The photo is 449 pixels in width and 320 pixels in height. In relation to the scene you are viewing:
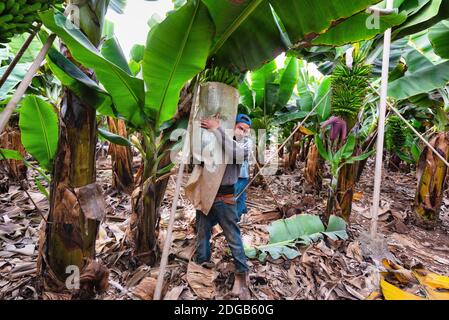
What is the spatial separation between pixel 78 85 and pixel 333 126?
5.08 feet

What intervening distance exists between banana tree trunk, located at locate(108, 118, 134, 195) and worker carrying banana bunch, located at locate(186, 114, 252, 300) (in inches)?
48.9

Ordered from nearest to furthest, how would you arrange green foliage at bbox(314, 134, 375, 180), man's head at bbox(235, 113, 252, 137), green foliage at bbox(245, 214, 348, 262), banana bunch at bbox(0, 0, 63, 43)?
banana bunch at bbox(0, 0, 63, 43) < man's head at bbox(235, 113, 252, 137) < green foliage at bbox(245, 214, 348, 262) < green foliage at bbox(314, 134, 375, 180)

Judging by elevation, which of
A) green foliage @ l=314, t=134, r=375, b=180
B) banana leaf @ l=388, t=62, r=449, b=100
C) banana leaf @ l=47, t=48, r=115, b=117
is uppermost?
banana leaf @ l=388, t=62, r=449, b=100

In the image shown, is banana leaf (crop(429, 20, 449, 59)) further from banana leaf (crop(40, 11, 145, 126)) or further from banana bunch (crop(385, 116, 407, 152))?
banana leaf (crop(40, 11, 145, 126))

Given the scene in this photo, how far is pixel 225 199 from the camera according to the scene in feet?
4.16

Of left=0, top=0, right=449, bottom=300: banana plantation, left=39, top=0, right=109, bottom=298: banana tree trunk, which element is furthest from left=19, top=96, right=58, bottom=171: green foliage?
left=39, top=0, right=109, bottom=298: banana tree trunk

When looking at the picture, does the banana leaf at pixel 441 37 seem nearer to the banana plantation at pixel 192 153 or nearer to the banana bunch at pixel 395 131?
the banana plantation at pixel 192 153

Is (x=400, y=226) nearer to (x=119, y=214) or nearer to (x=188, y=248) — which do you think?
(x=188, y=248)

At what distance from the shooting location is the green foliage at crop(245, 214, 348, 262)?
1533 millimetres

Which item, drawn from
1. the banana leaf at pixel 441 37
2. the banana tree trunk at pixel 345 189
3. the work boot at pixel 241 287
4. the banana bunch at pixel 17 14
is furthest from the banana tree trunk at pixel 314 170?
the banana bunch at pixel 17 14

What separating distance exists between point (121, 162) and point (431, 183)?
295 cm

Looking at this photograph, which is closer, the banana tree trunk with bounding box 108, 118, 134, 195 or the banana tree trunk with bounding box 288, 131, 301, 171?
the banana tree trunk with bounding box 108, 118, 134, 195

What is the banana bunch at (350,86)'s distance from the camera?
1.54 meters

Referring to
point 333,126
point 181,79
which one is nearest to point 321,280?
point 333,126
